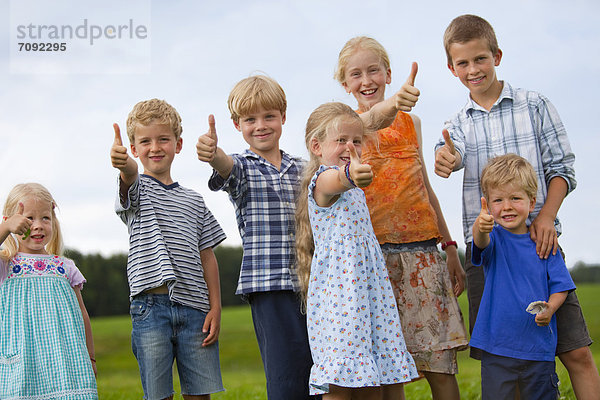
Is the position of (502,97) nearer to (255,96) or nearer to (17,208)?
(255,96)

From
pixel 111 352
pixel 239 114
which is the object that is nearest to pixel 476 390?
pixel 239 114

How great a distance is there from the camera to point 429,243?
371cm

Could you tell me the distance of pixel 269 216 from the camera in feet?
11.1

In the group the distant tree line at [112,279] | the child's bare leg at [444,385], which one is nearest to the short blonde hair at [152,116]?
the child's bare leg at [444,385]

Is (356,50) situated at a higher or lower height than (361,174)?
higher

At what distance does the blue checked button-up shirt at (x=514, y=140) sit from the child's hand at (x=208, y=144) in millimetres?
1337

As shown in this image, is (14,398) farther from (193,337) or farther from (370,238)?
(370,238)

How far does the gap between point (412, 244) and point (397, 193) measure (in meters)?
0.31

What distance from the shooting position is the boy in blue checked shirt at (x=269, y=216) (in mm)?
3256

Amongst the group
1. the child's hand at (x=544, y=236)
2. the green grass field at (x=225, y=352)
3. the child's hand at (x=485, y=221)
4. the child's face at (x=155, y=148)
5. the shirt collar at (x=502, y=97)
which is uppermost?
the shirt collar at (x=502, y=97)

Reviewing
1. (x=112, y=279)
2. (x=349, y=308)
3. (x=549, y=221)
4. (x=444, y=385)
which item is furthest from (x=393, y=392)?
(x=112, y=279)

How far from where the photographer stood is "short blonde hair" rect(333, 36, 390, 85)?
3874 millimetres

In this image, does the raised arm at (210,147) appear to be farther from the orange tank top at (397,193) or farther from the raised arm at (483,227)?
the raised arm at (483,227)

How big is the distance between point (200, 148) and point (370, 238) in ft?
3.16
